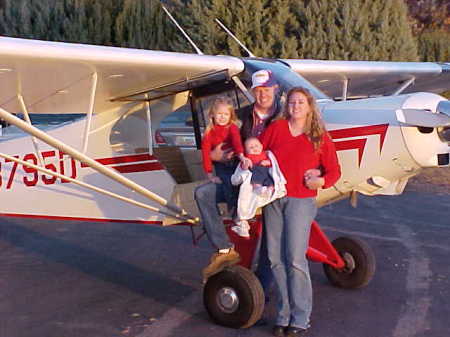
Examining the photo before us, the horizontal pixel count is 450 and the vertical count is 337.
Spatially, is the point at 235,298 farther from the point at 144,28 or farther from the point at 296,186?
the point at 144,28

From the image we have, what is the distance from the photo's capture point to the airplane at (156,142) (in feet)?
12.1

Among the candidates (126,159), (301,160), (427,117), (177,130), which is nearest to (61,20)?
(126,159)

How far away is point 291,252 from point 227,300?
2.17 feet

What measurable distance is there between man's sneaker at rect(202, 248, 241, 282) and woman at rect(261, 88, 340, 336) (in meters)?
0.43

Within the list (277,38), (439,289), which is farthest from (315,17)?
(439,289)

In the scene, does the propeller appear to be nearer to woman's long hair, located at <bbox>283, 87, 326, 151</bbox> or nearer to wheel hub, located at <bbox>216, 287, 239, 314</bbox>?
Result: woman's long hair, located at <bbox>283, 87, 326, 151</bbox>

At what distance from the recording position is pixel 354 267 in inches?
183

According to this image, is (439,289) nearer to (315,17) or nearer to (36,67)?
(36,67)

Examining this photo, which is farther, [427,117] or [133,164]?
[133,164]

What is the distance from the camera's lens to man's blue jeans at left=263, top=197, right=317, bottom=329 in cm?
352

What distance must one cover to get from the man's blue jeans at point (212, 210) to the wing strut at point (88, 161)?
51 centimetres

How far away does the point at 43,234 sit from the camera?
6918 mm

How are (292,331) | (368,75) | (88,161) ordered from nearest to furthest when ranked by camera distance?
(292,331)
(88,161)
(368,75)

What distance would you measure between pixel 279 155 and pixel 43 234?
14.2 feet
